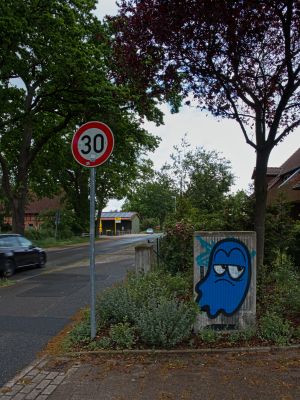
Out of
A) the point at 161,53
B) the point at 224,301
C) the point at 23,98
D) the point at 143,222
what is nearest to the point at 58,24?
the point at 23,98

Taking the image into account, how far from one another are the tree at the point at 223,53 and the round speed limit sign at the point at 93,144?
1.82m

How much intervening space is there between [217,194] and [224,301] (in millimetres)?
17908

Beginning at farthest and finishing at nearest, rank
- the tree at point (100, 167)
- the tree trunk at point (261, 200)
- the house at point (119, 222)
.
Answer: the house at point (119, 222) → the tree at point (100, 167) → the tree trunk at point (261, 200)

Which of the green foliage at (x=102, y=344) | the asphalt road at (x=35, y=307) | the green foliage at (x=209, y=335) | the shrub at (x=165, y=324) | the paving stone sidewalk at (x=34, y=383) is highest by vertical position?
the shrub at (x=165, y=324)

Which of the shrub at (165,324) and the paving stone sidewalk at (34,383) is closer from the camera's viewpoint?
the paving stone sidewalk at (34,383)

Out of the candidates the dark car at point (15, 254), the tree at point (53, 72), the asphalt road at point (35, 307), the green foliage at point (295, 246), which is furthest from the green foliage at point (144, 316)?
the tree at point (53, 72)

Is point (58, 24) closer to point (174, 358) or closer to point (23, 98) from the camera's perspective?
point (23, 98)

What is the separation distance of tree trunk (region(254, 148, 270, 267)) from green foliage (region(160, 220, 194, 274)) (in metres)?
2.62

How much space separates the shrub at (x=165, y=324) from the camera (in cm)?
568

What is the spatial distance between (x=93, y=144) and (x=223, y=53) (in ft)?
9.17

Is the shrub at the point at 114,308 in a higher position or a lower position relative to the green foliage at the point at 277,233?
lower

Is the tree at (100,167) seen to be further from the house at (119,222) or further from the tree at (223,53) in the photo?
the house at (119,222)

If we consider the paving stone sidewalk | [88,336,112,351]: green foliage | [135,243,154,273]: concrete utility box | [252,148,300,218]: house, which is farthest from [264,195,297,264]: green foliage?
the paving stone sidewalk

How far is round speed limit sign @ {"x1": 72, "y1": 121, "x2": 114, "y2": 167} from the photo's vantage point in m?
6.36
